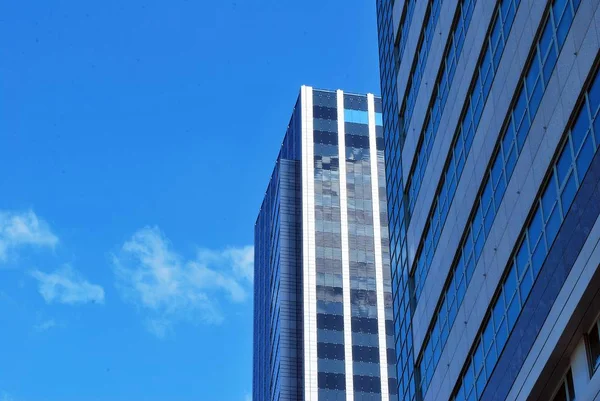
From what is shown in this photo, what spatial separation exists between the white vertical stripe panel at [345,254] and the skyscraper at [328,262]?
11 centimetres

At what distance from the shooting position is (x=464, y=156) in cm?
4825

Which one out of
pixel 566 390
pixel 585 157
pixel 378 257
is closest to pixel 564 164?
pixel 585 157

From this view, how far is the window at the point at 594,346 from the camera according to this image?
1332 inches

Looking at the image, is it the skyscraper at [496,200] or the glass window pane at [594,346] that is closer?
the glass window pane at [594,346]

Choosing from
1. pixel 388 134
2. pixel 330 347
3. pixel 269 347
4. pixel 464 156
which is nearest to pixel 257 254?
pixel 269 347

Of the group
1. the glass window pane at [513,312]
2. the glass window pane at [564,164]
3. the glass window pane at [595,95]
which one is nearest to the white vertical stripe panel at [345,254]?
the glass window pane at [513,312]

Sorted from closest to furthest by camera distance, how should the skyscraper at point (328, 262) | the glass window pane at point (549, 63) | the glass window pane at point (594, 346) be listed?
1. the glass window pane at point (594, 346)
2. the glass window pane at point (549, 63)
3. the skyscraper at point (328, 262)

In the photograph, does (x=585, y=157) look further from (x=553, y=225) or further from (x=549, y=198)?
(x=549, y=198)

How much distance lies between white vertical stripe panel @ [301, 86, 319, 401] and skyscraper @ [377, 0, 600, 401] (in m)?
66.0

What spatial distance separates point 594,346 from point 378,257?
103372 mm

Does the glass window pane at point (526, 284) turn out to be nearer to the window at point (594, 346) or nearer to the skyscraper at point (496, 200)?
the skyscraper at point (496, 200)

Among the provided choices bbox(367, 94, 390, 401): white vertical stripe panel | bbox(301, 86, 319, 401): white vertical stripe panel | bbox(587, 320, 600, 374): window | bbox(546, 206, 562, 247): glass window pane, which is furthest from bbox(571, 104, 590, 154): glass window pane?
bbox(367, 94, 390, 401): white vertical stripe panel

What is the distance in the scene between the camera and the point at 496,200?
43125 millimetres

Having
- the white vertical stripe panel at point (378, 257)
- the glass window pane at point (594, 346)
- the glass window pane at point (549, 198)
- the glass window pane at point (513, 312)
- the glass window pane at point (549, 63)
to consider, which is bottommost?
the glass window pane at point (594, 346)
